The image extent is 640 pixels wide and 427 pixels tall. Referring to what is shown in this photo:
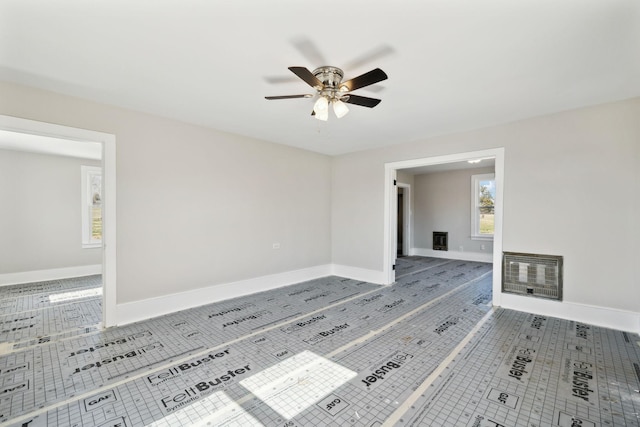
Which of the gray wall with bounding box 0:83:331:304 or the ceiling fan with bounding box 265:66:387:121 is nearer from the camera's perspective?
the ceiling fan with bounding box 265:66:387:121

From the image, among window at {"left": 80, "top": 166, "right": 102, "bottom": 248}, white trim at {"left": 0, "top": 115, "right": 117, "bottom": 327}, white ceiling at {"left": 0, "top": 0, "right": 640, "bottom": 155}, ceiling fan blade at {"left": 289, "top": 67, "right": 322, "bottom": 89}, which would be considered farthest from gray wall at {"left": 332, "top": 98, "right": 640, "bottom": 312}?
window at {"left": 80, "top": 166, "right": 102, "bottom": 248}

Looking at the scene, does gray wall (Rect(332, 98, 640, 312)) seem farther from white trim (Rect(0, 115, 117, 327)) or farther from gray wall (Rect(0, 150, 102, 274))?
gray wall (Rect(0, 150, 102, 274))

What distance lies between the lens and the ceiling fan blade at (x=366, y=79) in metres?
1.98

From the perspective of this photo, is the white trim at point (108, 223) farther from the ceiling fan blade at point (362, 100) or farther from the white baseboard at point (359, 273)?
the white baseboard at point (359, 273)

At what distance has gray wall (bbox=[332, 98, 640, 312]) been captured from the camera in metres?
3.06

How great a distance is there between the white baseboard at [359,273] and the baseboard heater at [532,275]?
1.96 m

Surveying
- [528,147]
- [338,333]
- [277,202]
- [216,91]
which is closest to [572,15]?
[528,147]

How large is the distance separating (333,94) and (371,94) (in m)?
0.62

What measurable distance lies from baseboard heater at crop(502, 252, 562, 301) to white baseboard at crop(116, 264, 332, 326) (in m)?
3.19

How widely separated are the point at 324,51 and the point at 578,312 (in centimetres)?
406

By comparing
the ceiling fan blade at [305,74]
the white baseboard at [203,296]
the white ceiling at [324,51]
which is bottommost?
the white baseboard at [203,296]

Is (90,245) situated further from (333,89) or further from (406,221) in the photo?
(406,221)

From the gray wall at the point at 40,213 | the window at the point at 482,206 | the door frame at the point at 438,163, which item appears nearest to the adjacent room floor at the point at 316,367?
the door frame at the point at 438,163

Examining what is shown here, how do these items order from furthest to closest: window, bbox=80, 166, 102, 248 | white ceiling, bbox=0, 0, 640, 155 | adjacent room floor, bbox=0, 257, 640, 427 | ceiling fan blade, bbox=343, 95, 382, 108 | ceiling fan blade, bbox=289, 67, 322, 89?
window, bbox=80, 166, 102, 248 < ceiling fan blade, bbox=343, 95, 382, 108 < ceiling fan blade, bbox=289, 67, 322, 89 < adjacent room floor, bbox=0, 257, 640, 427 < white ceiling, bbox=0, 0, 640, 155
